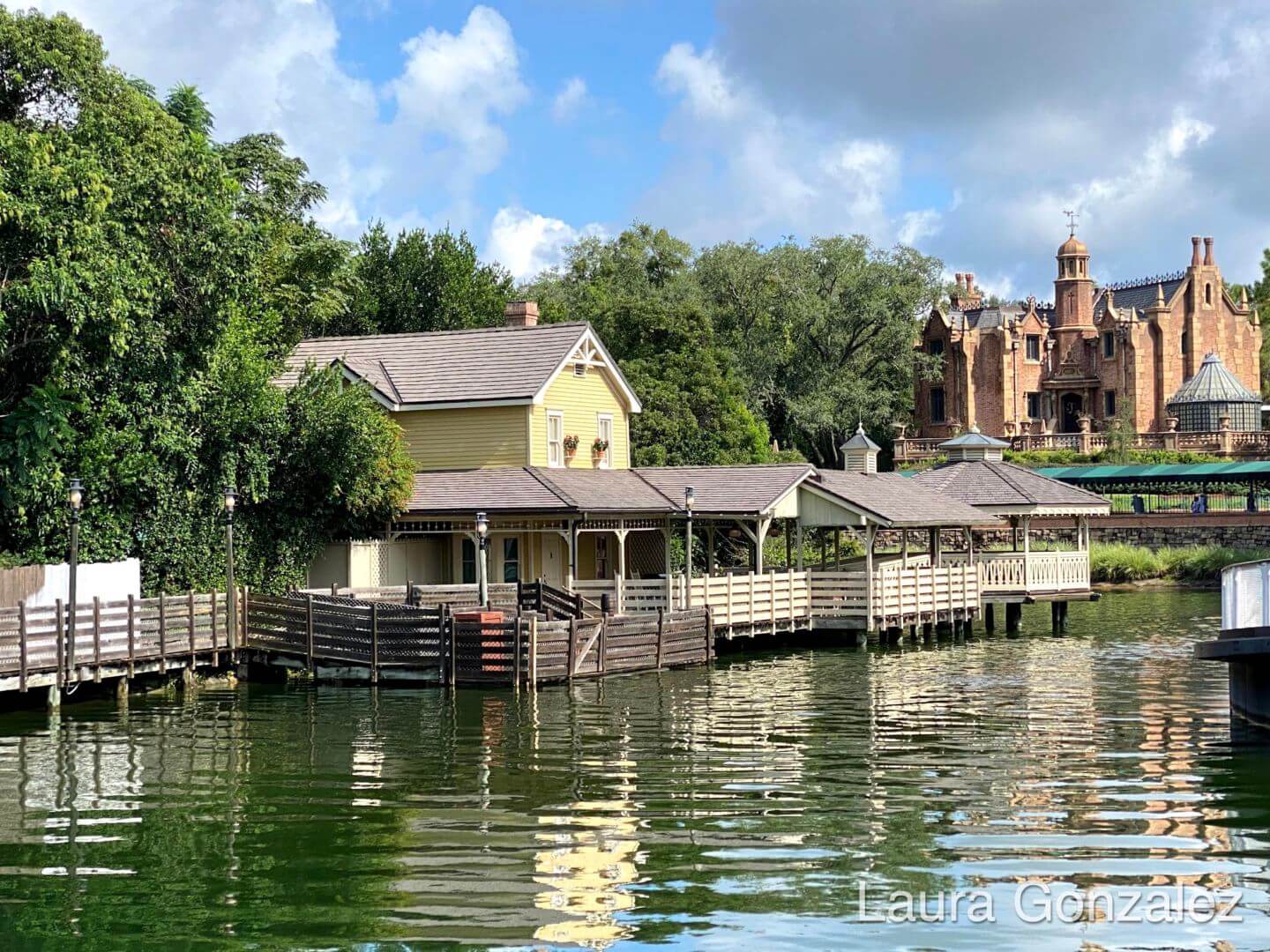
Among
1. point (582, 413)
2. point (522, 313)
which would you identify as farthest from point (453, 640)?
point (522, 313)

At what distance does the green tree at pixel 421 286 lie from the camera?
2697 inches

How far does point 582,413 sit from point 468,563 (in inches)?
234

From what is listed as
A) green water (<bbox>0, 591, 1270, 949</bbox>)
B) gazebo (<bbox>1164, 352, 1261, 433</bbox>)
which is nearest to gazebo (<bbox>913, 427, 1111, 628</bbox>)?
green water (<bbox>0, 591, 1270, 949</bbox>)

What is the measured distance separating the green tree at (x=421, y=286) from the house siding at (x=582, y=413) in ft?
→ 69.4

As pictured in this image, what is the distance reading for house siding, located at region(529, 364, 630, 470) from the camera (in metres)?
44.2

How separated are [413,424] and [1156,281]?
65.4 meters

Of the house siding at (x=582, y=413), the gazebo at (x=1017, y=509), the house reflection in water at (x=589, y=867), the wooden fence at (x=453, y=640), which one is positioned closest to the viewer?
the house reflection in water at (x=589, y=867)

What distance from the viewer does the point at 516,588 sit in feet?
121

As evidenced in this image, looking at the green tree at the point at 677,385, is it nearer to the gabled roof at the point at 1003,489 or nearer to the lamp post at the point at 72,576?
the gabled roof at the point at 1003,489

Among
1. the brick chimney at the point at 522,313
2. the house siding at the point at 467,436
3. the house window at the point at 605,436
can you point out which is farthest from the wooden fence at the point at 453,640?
the brick chimney at the point at 522,313

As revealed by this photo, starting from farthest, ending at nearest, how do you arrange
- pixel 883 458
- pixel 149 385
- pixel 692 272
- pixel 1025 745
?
pixel 883 458, pixel 692 272, pixel 149 385, pixel 1025 745

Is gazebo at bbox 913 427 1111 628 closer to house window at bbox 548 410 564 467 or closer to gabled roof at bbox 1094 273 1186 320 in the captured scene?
house window at bbox 548 410 564 467

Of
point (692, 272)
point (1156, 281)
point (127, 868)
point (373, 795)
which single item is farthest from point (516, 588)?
point (1156, 281)

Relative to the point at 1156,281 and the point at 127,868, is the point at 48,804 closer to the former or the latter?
the point at 127,868
